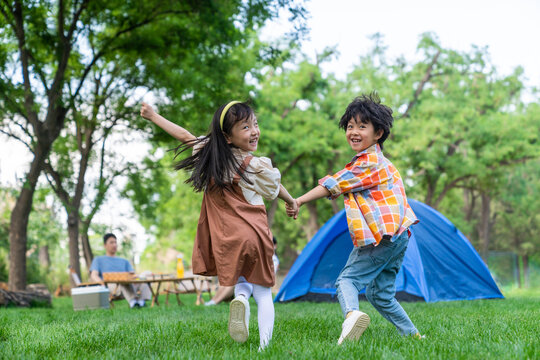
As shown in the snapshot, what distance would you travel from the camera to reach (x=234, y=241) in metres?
3.19

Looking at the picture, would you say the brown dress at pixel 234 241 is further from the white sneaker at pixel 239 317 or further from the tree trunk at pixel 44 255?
the tree trunk at pixel 44 255

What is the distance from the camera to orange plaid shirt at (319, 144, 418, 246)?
341cm

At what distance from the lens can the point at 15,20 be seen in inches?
392

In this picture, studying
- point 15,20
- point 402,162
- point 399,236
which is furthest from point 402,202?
point 402,162

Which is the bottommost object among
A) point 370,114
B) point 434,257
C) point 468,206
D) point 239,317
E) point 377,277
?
point 434,257

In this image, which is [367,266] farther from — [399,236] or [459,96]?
[459,96]

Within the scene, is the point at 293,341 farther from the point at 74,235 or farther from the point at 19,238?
the point at 74,235

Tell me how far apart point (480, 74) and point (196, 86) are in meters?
17.4

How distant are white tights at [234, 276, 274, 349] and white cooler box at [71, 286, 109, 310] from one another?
517 cm

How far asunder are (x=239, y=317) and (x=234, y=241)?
441 millimetres

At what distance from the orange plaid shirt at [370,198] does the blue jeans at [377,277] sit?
122 millimetres

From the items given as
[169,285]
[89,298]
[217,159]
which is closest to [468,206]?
[169,285]

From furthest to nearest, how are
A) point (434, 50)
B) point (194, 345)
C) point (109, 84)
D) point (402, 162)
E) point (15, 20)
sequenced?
1. point (434, 50)
2. point (402, 162)
3. point (109, 84)
4. point (15, 20)
5. point (194, 345)

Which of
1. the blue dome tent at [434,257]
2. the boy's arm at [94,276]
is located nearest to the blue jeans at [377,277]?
the blue dome tent at [434,257]
